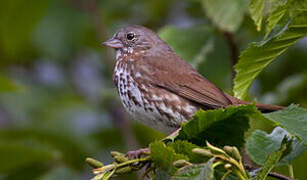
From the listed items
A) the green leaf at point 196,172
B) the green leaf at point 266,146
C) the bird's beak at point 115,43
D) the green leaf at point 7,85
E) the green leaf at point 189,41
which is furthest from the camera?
the bird's beak at point 115,43

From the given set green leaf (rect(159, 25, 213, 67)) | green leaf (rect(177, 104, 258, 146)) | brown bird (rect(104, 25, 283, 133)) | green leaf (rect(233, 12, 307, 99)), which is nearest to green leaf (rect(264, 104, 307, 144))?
green leaf (rect(177, 104, 258, 146))

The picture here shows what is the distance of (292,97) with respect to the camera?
450 cm

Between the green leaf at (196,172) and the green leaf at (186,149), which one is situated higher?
the green leaf at (186,149)

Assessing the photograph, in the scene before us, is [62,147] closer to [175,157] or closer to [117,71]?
[117,71]

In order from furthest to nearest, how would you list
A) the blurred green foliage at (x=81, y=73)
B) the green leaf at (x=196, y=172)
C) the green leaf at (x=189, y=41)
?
the blurred green foliage at (x=81, y=73) → the green leaf at (x=189, y=41) → the green leaf at (x=196, y=172)

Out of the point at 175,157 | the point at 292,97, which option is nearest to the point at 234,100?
the point at 292,97

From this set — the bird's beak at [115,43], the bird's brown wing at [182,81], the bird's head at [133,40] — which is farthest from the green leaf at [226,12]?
the bird's beak at [115,43]

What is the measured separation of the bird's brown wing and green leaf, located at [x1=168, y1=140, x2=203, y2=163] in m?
1.30

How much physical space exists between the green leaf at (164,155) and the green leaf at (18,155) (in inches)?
85.1

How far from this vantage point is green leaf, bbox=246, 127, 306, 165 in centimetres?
289

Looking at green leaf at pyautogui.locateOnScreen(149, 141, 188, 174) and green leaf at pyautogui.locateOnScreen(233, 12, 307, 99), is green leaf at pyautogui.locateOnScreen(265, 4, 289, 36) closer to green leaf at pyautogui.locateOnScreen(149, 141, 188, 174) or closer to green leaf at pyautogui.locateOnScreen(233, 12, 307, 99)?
green leaf at pyautogui.locateOnScreen(233, 12, 307, 99)

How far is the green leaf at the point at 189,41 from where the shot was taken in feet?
13.7

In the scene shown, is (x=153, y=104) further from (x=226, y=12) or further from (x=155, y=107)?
(x=226, y=12)

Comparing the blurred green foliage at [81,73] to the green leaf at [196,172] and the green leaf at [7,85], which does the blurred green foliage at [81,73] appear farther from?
the green leaf at [196,172]
